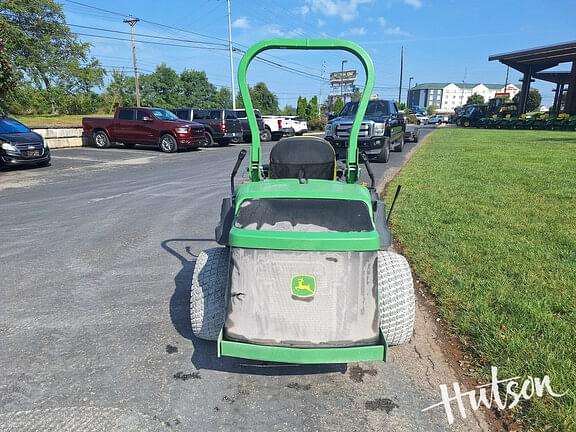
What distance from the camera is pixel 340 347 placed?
2320 mm

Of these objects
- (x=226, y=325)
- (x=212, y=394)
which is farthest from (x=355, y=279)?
(x=212, y=394)

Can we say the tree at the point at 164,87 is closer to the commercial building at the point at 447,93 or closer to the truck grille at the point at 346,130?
the truck grille at the point at 346,130

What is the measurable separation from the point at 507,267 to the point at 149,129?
16.3 metres

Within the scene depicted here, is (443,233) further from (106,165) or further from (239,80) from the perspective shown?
(106,165)

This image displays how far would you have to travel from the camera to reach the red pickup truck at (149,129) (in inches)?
690

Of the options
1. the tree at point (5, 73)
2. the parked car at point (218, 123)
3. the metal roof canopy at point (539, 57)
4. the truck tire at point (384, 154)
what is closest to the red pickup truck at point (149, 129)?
the parked car at point (218, 123)

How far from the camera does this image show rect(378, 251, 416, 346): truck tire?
8.79ft

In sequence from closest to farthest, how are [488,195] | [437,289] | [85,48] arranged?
[437,289], [488,195], [85,48]

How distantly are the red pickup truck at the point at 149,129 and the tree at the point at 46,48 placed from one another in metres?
27.2

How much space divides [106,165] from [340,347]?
13074 millimetres

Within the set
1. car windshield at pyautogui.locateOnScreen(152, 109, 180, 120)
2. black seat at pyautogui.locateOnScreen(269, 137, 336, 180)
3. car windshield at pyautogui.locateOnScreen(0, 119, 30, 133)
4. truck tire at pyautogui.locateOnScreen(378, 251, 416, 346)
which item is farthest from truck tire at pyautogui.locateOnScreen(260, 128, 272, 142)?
truck tire at pyautogui.locateOnScreen(378, 251, 416, 346)

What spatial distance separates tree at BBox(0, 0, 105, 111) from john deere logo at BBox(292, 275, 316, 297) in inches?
1777

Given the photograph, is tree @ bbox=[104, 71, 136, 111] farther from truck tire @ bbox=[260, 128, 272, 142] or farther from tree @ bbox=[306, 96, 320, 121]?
truck tire @ bbox=[260, 128, 272, 142]

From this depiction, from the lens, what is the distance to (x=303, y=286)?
7.55 feet
